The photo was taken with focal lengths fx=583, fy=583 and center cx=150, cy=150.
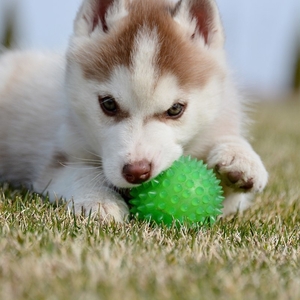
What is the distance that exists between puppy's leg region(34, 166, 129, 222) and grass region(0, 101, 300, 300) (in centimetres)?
12

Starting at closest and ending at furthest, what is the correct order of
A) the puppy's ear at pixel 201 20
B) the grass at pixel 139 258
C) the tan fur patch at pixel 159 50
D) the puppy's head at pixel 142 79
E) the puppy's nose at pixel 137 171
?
the grass at pixel 139 258
the puppy's nose at pixel 137 171
the puppy's head at pixel 142 79
the tan fur patch at pixel 159 50
the puppy's ear at pixel 201 20

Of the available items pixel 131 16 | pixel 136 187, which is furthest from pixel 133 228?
pixel 131 16

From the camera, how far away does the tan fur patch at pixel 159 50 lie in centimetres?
270

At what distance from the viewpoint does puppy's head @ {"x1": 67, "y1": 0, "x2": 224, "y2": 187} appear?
2596 mm

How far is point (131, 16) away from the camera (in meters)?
2.88

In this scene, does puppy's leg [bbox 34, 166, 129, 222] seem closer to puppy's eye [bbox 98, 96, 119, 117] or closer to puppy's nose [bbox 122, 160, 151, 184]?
puppy's nose [bbox 122, 160, 151, 184]

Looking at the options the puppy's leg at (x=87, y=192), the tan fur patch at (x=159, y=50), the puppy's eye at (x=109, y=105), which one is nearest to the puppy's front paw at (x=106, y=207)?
the puppy's leg at (x=87, y=192)

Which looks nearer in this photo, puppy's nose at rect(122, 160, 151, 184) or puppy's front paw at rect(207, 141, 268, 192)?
puppy's nose at rect(122, 160, 151, 184)

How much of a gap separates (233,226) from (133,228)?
1.74 ft

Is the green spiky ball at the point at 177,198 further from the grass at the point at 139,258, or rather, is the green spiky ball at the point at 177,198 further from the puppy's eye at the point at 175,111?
the puppy's eye at the point at 175,111

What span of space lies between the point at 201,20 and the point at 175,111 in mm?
641

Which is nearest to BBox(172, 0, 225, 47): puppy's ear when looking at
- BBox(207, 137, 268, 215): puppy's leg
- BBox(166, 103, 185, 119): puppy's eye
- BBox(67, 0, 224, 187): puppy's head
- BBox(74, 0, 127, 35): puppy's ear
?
BBox(67, 0, 224, 187): puppy's head

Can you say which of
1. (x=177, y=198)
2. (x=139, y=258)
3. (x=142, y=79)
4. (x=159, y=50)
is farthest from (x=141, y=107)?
(x=139, y=258)

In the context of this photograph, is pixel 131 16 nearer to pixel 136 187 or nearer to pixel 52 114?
pixel 136 187
